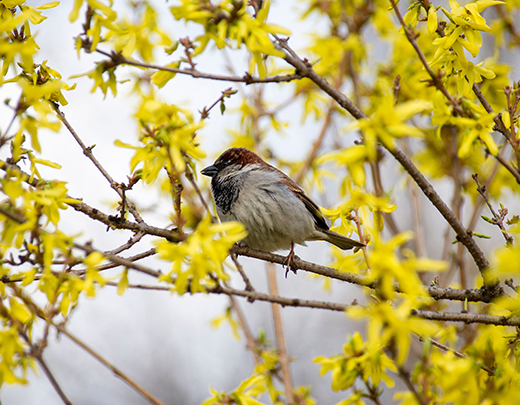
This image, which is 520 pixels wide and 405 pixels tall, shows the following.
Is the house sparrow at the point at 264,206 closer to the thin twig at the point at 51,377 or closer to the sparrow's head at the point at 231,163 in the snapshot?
the sparrow's head at the point at 231,163

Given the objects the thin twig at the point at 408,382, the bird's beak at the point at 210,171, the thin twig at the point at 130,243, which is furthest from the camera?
the bird's beak at the point at 210,171

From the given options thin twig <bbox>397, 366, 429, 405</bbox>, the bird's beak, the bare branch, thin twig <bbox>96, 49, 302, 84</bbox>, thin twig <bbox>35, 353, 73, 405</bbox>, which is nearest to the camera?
thin twig <bbox>397, 366, 429, 405</bbox>

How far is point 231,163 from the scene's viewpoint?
4.12m

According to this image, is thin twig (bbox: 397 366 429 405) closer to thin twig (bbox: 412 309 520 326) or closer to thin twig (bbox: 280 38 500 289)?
thin twig (bbox: 412 309 520 326)

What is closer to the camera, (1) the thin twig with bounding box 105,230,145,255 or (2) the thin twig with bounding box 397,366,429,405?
(2) the thin twig with bounding box 397,366,429,405

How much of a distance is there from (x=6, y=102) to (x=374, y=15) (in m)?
4.34

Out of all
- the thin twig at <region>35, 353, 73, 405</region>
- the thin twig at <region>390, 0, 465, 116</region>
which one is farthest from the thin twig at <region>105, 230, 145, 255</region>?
the thin twig at <region>390, 0, 465, 116</region>

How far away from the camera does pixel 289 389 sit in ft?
11.4

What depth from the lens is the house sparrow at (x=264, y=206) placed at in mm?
3693

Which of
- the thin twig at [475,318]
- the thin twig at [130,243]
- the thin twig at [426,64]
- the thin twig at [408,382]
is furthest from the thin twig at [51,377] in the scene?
the thin twig at [426,64]

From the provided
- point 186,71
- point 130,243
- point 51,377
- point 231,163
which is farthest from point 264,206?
point 51,377

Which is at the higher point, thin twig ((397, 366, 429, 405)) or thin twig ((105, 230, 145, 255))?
thin twig ((105, 230, 145, 255))

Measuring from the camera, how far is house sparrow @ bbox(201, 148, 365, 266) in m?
3.69

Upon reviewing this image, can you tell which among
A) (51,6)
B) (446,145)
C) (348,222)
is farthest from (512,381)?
(446,145)
